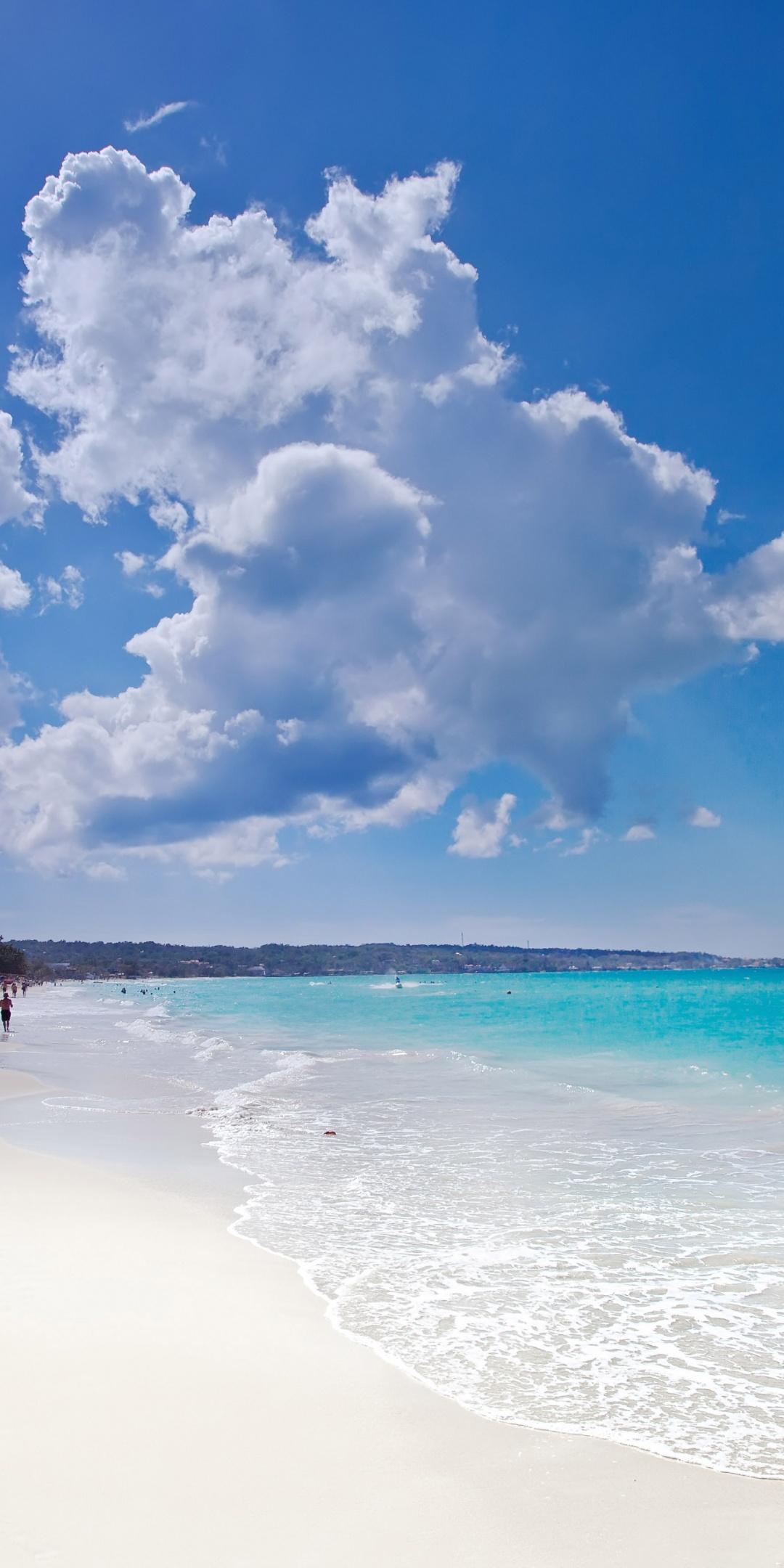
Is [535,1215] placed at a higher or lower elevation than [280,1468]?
lower

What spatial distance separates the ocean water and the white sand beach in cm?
46

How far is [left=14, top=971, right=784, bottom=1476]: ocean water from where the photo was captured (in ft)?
19.3

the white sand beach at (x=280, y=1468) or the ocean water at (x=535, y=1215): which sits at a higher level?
the white sand beach at (x=280, y=1468)

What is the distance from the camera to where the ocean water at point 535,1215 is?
5883 millimetres

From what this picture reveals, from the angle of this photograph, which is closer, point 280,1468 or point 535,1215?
point 280,1468

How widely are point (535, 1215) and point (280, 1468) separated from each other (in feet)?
20.7

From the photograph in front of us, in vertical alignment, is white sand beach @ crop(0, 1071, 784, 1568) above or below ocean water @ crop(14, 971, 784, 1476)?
above

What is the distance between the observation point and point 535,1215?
10.3 metres

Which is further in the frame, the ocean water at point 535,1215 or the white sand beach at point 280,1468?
the ocean water at point 535,1215

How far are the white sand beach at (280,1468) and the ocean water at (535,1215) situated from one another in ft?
1.51

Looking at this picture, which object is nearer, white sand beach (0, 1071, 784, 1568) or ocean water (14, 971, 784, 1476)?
white sand beach (0, 1071, 784, 1568)

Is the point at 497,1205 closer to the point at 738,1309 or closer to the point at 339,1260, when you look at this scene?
the point at 339,1260

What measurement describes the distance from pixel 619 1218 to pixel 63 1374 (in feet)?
22.2

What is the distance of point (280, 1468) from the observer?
15.2 feet
